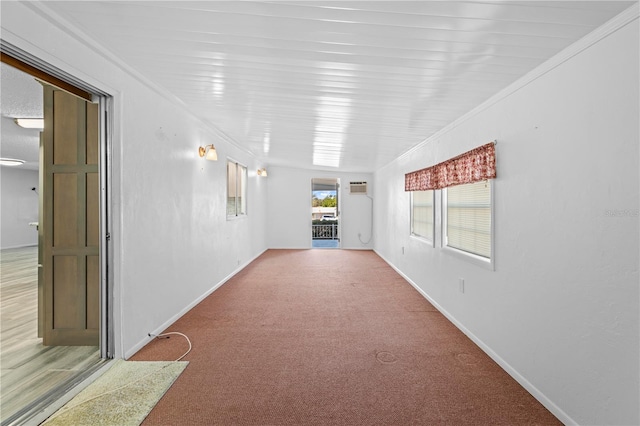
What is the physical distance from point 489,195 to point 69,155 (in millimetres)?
3482

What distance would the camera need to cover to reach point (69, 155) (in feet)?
8.25

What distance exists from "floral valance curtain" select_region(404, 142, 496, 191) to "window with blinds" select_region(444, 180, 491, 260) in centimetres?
12

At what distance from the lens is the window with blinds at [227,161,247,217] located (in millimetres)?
5191

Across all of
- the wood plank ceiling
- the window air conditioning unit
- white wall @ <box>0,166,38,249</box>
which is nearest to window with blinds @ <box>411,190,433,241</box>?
the wood plank ceiling

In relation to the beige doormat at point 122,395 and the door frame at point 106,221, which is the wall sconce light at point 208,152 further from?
the beige doormat at point 122,395

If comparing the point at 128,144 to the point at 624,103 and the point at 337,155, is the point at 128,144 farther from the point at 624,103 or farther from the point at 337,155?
the point at 337,155

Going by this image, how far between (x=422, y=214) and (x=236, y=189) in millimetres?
3208

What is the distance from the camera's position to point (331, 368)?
2309 mm

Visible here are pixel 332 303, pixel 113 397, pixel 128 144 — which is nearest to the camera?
pixel 113 397

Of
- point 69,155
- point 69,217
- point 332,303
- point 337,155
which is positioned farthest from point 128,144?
point 337,155

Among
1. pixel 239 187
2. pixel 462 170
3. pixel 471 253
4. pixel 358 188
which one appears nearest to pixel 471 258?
pixel 471 253

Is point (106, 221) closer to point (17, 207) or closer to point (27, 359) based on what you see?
point (27, 359)

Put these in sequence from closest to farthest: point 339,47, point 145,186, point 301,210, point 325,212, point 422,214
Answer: point 339,47 → point 145,186 → point 422,214 → point 301,210 → point 325,212

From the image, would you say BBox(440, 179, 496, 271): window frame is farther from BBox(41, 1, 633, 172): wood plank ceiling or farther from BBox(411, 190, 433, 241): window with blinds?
BBox(41, 1, 633, 172): wood plank ceiling
